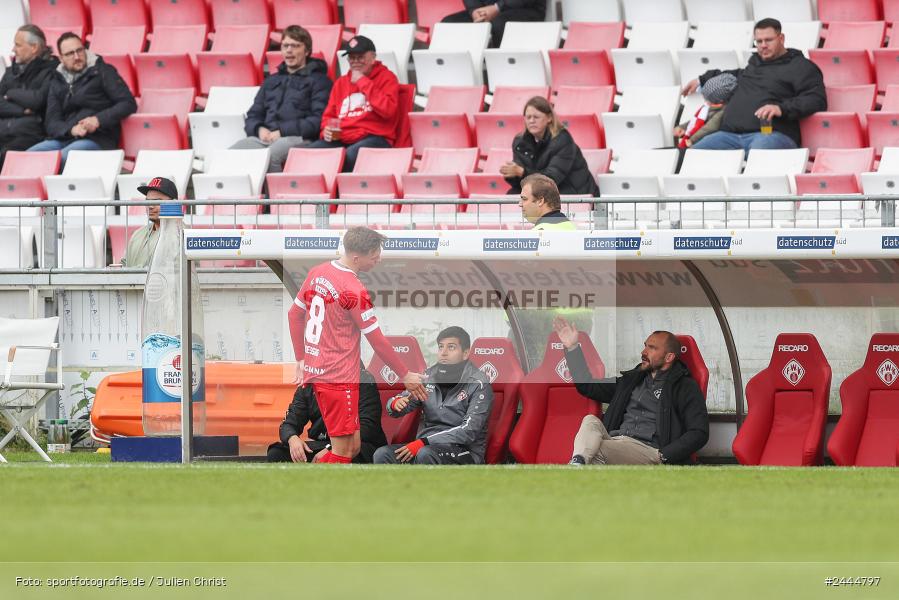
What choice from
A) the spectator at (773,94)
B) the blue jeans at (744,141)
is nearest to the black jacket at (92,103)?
the blue jeans at (744,141)

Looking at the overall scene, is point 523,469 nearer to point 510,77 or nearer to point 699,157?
point 699,157

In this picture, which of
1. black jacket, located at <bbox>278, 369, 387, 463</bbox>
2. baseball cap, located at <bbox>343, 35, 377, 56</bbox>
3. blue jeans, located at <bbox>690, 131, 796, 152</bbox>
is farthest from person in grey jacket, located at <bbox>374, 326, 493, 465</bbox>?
baseball cap, located at <bbox>343, 35, 377, 56</bbox>

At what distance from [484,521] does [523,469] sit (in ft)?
9.63

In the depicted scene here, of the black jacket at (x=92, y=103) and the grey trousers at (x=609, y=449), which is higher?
the black jacket at (x=92, y=103)

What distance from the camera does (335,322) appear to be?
36.5 ft

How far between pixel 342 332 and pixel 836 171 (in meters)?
6.11

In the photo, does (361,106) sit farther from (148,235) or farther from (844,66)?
(844,66)

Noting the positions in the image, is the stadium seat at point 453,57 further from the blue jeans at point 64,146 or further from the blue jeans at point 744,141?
the blue jeans at point 64,146

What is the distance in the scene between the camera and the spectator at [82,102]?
1758cm

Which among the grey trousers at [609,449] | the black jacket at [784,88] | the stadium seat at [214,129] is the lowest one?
the grey trousers at [609,449]

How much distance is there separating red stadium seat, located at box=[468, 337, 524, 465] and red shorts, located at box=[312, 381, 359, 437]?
1.39m

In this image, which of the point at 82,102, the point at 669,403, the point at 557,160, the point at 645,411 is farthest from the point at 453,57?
the point at 669,403

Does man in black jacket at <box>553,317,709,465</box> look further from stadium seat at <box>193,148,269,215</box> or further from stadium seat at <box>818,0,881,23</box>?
stadium seat at <box>818,0,881,23</box>

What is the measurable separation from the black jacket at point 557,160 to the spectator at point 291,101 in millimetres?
3562
